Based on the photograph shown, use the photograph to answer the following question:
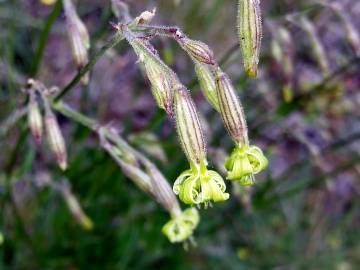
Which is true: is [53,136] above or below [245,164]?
above

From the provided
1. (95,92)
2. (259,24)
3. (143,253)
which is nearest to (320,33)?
(95,92)

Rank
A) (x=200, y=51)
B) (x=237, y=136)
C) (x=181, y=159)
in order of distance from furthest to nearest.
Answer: (x=181, y=159)
(x=237, y=136)
(x=200, y=51)

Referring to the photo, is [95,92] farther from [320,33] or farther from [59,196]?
[320,33]

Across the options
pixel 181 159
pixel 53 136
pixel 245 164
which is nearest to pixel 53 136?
pixel 53 136

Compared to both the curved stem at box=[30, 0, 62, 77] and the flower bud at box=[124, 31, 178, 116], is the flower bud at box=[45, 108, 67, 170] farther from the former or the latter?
the flower bud at box=[124, 31, 178, 116]

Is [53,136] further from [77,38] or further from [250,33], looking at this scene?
[250,33]

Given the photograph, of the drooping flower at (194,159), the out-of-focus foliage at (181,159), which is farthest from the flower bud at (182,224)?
the out-of-focus foliage at (181,159)
